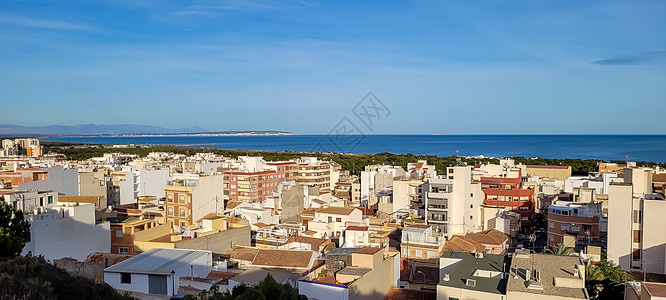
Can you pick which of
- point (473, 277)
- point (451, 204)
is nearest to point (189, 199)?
point (451, 204)

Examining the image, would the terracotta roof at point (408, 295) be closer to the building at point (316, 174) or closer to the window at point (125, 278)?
the window at point (125, 278)

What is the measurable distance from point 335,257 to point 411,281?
3366 millimetres

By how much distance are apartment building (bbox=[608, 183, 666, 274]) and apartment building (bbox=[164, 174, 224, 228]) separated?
1878cm

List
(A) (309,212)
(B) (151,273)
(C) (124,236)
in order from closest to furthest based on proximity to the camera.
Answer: (B) (151,273), (C) (124,236), (A) (309,212)

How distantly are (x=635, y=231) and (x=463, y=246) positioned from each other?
5.97 meters

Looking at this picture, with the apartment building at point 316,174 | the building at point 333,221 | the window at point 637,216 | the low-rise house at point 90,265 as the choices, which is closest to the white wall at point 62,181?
the low-rise house at point 90,265

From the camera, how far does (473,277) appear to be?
12.5m

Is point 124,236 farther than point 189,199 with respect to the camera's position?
No

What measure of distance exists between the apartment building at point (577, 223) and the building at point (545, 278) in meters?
10.6

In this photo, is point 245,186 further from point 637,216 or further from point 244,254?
point 637,216

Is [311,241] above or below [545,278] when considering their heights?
below

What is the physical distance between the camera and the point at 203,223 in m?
20.7

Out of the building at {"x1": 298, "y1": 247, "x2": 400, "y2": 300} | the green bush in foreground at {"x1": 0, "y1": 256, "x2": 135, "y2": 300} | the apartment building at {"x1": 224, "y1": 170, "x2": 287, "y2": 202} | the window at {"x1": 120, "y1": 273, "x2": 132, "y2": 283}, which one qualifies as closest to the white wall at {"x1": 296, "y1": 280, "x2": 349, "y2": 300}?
the building at {"x1": 298, "y1": 247, "x2": 400, "y2": 300}

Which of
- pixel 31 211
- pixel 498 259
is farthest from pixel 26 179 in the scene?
pixel 498 259
